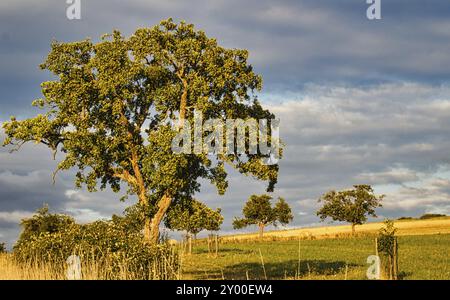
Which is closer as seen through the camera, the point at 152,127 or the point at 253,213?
the point at 152,127

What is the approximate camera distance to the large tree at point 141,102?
1371 inches

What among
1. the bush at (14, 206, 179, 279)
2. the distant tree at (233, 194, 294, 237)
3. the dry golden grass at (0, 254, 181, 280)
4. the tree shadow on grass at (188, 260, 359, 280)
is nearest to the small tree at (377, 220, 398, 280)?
the tree shadow on grass at (188, 260, 359, 280)

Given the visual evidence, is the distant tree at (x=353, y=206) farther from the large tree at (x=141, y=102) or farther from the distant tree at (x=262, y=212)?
the large tree at (x=141, y=102)

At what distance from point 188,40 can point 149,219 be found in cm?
1133

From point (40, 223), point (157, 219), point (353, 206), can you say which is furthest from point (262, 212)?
point (157, 219)

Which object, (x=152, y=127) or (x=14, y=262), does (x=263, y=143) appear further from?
(x=14, y=262)

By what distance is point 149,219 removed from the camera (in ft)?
116

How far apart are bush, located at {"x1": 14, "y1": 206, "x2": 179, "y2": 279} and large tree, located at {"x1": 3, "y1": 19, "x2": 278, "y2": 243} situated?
7423mm

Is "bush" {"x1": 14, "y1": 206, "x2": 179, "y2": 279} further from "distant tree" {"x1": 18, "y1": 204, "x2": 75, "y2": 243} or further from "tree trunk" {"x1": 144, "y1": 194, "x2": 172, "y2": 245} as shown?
"distant tree" {"x1": 18, "y1": 204, "x2": 75, "y2": 243}

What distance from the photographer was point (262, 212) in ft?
Result: 376

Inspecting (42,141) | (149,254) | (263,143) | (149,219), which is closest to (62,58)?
(42,141)

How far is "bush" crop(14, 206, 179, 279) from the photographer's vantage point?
24.6 m

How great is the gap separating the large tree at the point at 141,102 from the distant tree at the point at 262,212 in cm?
7927

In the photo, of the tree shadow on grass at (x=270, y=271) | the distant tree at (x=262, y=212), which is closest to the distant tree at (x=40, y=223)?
the tree shadow on grass at (x=270, y=271)
